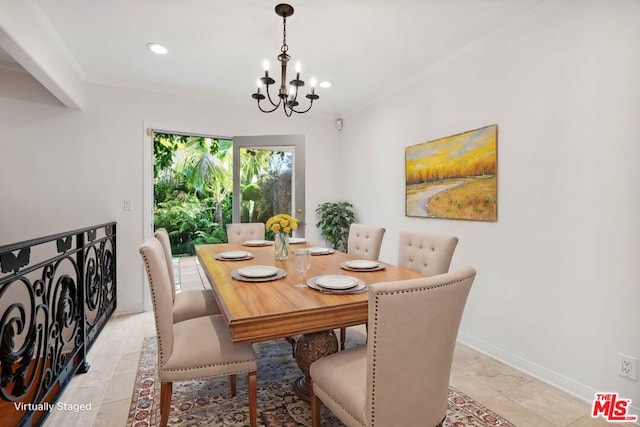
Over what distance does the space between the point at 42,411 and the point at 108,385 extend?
392mm

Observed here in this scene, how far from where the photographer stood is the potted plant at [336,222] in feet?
13.8

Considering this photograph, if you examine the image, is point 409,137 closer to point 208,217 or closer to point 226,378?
point 226,378

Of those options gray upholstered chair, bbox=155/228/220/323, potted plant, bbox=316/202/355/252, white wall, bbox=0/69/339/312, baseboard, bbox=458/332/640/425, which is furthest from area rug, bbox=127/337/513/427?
potted plant, bbox=316/202/355/252

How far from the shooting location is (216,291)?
1.49m

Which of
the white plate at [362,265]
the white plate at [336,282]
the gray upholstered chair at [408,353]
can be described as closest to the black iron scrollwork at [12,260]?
the white plate at [336,282]

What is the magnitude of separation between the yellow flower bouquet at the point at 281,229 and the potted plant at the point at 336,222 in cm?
202

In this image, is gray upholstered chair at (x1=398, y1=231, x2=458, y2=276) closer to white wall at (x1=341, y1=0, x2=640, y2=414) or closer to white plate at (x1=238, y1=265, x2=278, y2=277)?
white wall at (x1=341, y1=0, x2=640, y2=414)

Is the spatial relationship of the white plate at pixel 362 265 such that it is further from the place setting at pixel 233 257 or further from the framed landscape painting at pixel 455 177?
the framed landscape painting at pixel 455 177

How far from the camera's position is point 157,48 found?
8.75 feet

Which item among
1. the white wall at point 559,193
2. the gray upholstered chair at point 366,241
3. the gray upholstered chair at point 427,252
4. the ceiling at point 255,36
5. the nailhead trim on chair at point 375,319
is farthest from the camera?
the gray upholstered chair at point 366,241

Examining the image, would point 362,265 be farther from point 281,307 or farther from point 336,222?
Result: point 336,222

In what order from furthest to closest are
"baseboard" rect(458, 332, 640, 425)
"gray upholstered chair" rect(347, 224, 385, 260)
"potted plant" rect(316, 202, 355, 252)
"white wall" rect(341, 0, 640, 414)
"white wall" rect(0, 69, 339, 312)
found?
1. "potted plant" rect(316, 202, 355, 252)
2. "white wall" rect(0, 69, 339, 312)
3. "gray upholstered chair" rect(347, 224, 385, 260)
4. "baseboard" rect(458, 332, 640, 425)
5. "white wall" rect(341, 0, 640, 414)

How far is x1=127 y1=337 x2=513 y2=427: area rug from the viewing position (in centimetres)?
167

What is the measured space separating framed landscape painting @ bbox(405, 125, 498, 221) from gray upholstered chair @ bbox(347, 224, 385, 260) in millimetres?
740
